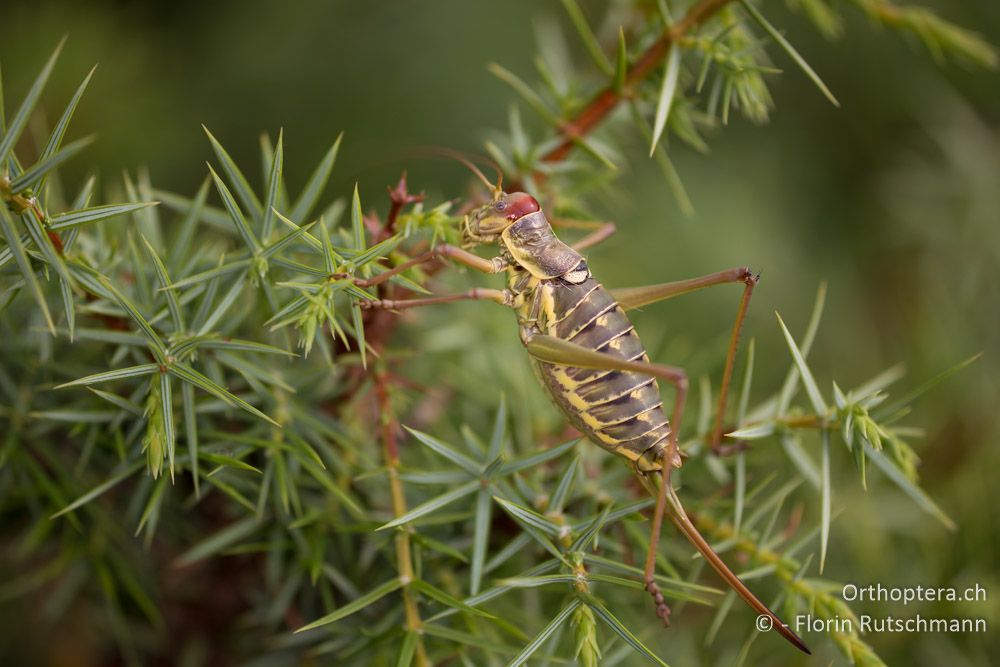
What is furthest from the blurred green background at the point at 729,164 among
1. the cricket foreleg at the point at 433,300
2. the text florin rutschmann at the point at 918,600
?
the cricket foreleg at the point at 433,300

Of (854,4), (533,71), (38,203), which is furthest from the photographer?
(533,71)

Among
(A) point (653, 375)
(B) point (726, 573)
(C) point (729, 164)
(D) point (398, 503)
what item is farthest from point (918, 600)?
(C) point (729, 164)

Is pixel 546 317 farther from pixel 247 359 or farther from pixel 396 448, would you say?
pixel 247 359

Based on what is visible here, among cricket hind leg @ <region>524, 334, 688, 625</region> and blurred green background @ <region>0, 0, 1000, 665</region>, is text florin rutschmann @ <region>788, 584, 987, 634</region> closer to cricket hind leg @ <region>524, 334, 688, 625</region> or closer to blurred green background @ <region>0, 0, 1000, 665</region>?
blurred green background @ <region>0, 0, 1000, 665</region>

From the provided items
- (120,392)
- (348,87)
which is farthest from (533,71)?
(120,392)

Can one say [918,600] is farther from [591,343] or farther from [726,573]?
[591,343]

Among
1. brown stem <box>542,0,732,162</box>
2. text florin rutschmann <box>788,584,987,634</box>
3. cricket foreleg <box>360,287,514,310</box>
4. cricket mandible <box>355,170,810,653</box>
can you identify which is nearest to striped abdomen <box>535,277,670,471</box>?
cricket mandible <box>355,170,810,653</box>

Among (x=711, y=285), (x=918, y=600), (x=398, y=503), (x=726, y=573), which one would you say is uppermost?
(x=711, y=285)
